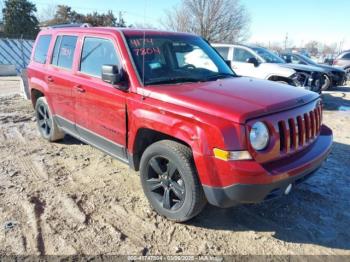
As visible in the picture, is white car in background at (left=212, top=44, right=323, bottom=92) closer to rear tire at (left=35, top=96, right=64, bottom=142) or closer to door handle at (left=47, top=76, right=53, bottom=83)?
rear tire at (left=35, top=96, right=64, bottom=142)

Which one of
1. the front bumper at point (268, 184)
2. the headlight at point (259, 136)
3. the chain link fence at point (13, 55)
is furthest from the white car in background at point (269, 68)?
the chain link fence at point (13, 55)

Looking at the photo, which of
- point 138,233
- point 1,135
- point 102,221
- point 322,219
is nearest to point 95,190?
point 102,221

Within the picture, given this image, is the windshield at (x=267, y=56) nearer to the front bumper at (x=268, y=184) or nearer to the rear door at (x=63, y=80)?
the rear door at (x=63, y=80)

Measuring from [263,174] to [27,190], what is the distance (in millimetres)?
3010

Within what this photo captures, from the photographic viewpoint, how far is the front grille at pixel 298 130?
10.2ft

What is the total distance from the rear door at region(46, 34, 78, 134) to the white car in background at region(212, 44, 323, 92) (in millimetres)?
5885

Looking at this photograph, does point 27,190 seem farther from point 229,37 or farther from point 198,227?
point 229,37

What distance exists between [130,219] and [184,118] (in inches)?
52.1

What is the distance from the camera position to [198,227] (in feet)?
11.5

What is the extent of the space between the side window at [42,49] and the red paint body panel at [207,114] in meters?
1.33

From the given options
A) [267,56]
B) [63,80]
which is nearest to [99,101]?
[63,80]

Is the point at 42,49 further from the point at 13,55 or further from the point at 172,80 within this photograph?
the point at 13,55

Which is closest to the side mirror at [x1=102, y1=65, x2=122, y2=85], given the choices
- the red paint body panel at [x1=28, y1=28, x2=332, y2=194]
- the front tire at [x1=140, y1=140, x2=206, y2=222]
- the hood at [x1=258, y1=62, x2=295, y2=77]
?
the red paint body panel at [x1=28, y1=28, x2=332, y2=194]

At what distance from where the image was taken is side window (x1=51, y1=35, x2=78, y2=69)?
4.83 m
